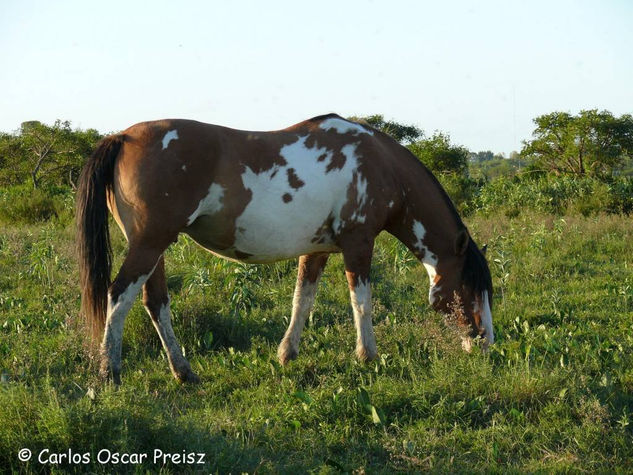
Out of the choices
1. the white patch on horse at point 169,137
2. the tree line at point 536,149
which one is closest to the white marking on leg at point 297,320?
the white patch on horse at point 169,137

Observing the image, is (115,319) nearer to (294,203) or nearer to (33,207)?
(294,203)

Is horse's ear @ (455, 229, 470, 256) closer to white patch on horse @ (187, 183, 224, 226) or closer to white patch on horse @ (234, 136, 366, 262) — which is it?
white patch on horse @ (234, 136, 366, 262)

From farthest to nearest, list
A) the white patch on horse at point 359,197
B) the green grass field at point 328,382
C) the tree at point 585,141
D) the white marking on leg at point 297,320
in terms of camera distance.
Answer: the tree at point 585,141
the white marking on leg at point 297,320
the white patch on horse at point 359,197
the green grass field at point 328,382

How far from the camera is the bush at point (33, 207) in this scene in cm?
1212

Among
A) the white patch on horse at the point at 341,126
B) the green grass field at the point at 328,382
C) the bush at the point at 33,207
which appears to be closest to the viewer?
the green grass field at the point at 328,382

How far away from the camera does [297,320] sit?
17.1ft

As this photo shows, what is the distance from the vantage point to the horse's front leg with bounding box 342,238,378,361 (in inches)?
194

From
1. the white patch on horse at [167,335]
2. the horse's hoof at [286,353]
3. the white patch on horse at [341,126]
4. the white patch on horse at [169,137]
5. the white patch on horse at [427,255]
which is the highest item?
the white patch on horse at [341,126]

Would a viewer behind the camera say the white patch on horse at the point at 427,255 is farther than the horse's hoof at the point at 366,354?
Yes

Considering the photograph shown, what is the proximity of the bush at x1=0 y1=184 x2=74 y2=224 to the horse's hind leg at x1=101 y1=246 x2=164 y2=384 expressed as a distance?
803 centimetres

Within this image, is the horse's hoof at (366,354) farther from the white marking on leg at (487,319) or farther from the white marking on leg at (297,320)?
the white marking on leg at (487,319)

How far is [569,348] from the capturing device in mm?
4973

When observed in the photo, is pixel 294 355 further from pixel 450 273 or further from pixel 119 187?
pixel 119 187

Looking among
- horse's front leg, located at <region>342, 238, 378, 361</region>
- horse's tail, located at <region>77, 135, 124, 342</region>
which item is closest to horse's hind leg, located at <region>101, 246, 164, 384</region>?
horse's tail, located at <region>77, 135, 124, 342</region>
